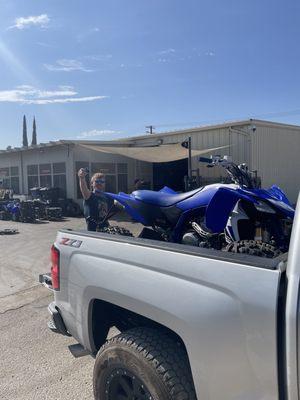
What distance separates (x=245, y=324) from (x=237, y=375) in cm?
22

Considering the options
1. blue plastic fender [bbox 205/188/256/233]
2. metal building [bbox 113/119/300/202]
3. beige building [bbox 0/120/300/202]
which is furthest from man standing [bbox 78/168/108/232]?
metal building [bbox 113/119/300/202]

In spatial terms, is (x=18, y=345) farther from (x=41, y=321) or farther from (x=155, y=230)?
(x=155, y=230)

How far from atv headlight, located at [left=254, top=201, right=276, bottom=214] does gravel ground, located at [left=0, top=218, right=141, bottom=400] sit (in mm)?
2175

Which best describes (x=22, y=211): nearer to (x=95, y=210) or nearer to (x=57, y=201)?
(x=57, y=201)

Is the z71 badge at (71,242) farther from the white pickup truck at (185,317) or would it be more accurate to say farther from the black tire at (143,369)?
the black tire at (143,369)

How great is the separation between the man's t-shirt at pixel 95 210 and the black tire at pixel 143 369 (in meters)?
3.37

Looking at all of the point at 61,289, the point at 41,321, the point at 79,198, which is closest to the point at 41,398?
the point at 61,289

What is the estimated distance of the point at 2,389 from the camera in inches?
129

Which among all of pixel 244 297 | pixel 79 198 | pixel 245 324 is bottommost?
pixel 79 198

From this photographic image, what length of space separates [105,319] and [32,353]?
154cm

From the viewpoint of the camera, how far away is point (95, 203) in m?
5.77

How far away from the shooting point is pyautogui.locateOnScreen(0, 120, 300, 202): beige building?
16.2 m

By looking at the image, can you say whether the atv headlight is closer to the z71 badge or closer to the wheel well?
the wheel well

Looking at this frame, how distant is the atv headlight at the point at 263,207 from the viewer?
12.7ft
